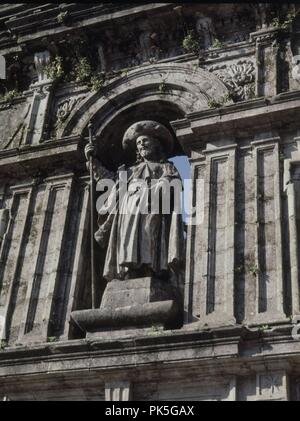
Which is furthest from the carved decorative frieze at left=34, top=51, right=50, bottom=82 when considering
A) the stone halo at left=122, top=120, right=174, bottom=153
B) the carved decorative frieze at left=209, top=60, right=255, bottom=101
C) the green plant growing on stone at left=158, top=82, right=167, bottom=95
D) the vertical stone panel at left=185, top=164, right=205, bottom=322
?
the vertical stone panel at left=185, top=164, right=205, bottom=322

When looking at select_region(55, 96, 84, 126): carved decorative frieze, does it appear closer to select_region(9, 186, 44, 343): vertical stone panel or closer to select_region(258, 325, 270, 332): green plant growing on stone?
select_region(9, 186, 44, 343): vertical stone panel

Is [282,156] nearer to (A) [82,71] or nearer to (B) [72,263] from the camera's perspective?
(B) [72,263]

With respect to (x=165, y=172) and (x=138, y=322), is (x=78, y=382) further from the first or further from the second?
(x=165, y=172)

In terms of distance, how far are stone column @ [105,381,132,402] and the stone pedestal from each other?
2.06ft

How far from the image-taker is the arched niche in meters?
11.8

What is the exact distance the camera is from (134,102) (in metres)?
12.1

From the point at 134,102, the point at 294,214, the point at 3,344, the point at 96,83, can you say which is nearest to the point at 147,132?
the point at 134,102

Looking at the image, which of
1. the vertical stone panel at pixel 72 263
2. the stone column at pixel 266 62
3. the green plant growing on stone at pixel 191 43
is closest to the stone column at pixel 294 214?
the stone column at pixel 266 62

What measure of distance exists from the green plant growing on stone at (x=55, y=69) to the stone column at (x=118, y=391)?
5856mm

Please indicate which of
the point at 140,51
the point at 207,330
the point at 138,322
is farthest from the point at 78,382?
the point at 140,51

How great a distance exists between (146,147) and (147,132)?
10.3 inches

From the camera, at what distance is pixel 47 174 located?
1184cm

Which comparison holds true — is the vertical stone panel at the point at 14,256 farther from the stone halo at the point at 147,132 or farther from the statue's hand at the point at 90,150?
the stone halo at the point at 147,132

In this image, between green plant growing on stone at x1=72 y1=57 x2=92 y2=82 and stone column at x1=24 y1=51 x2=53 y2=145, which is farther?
green plant growing on stone at x1=72 y1=57 x2=92 y2=82
